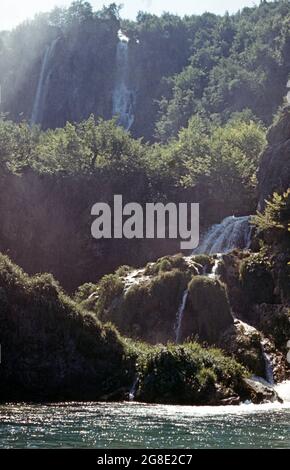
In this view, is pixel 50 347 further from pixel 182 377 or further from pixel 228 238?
pixel 228 238

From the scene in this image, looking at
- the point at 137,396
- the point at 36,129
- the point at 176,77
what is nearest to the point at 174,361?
the point at 137,396

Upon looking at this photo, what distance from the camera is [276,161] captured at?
45406mm

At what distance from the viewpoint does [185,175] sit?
186 ft

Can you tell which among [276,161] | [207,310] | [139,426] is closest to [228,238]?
[276,161]

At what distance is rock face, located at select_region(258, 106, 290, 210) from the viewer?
44.1 metres

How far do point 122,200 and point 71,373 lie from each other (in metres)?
30.2

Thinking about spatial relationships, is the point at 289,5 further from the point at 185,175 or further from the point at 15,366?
the point at 15,366

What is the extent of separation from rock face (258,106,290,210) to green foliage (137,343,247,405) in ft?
63.0

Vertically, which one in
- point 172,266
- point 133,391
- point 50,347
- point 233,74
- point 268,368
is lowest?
point 268,368

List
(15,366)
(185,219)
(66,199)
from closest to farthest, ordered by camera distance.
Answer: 1. (15,366)
2. (185,219)
3. (66,199)

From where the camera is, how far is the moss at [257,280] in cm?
3681

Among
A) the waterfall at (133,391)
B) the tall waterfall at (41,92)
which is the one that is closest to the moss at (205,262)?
the waterfall at (133,391)

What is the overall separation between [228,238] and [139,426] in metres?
26.9

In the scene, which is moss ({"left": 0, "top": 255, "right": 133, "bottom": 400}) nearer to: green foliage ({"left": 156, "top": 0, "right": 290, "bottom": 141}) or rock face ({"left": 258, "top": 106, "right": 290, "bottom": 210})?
rock face ({"left": 258, "top": 106, "right": 290, "bottom": 210})
